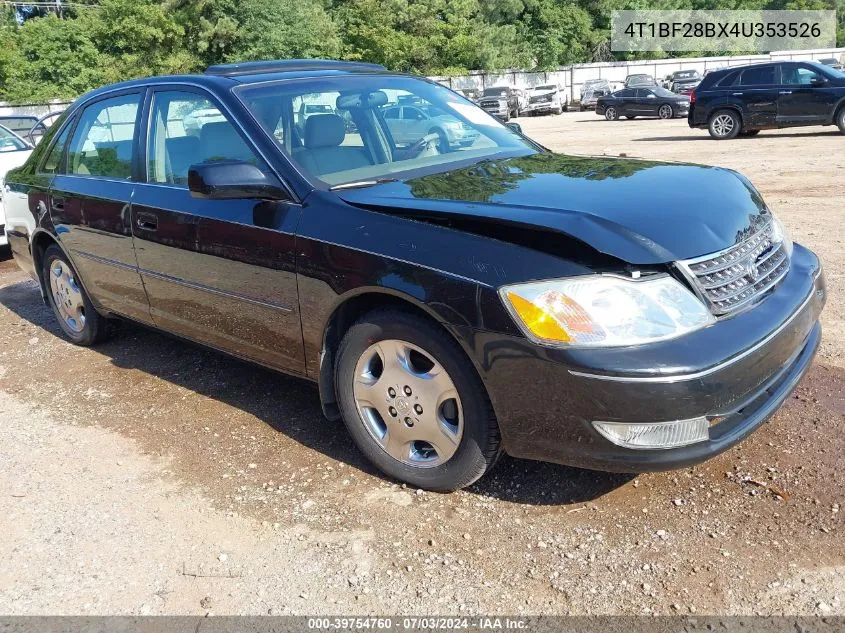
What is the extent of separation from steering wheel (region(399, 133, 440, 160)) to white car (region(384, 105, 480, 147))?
0.07 feet

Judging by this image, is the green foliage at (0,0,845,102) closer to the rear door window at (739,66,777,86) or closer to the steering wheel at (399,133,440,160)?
the rear door window at (739,66,777,86)

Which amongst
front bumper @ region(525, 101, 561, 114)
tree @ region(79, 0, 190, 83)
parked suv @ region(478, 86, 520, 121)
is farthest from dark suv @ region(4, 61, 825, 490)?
tree @ region(79, 0, 190, 83)

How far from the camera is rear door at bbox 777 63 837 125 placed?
15758 millimetres

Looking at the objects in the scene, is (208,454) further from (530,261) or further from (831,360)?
(831,360)

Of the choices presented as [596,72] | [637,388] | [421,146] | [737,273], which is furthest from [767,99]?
[596,72]

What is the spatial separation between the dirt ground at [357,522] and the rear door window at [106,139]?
136 centimetres

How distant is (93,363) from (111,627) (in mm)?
2870

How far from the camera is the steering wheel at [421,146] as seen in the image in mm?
3793

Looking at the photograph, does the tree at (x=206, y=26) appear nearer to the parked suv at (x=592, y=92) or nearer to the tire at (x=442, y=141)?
the parked suv at (x=592, y=92)

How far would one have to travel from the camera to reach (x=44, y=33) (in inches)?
1661

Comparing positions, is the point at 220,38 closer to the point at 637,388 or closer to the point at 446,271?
the point at 446,271

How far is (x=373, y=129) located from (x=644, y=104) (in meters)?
27.0

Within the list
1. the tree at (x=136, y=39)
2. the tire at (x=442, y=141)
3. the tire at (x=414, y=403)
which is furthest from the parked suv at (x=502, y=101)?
the tire at (x=414, y=403)

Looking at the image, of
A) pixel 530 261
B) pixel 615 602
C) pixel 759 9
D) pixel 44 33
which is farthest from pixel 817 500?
pixel 759 9
